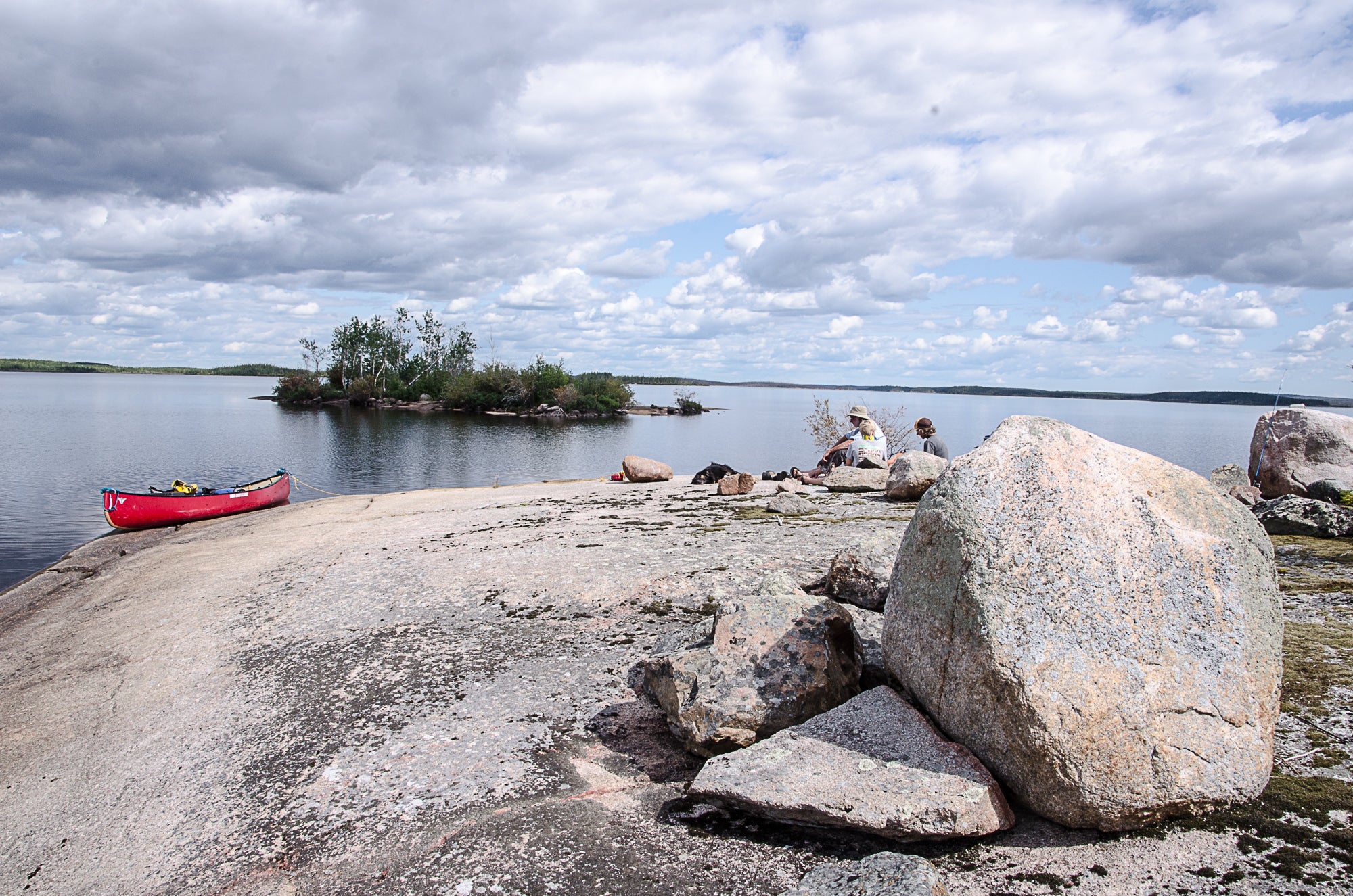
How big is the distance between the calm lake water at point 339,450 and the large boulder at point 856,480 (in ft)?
57.4

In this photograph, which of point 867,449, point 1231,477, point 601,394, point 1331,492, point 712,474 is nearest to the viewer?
point 1331,492

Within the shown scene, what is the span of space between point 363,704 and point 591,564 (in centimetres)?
338

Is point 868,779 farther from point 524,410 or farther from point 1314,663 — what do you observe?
point 524,410

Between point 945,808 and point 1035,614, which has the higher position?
point 1035,614

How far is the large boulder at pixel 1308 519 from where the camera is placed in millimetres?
9000

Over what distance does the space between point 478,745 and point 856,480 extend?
10210mm

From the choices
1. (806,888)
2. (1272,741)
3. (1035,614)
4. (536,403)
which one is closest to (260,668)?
(806,888)

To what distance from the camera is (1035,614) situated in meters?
4.10

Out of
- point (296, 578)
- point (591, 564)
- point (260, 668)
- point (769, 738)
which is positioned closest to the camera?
point (769, 738)

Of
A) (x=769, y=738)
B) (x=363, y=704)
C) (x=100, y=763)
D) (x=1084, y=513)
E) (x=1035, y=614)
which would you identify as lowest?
(x=100, y=763)

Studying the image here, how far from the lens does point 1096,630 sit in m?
4.09

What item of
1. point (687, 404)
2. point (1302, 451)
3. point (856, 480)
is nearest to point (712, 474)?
point (856, 480)

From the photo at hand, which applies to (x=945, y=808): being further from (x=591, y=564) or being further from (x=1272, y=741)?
(x=591, y=564)

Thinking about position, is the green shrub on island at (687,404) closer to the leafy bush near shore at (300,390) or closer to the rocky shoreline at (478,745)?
the leafy bush near shore at (300,390)
